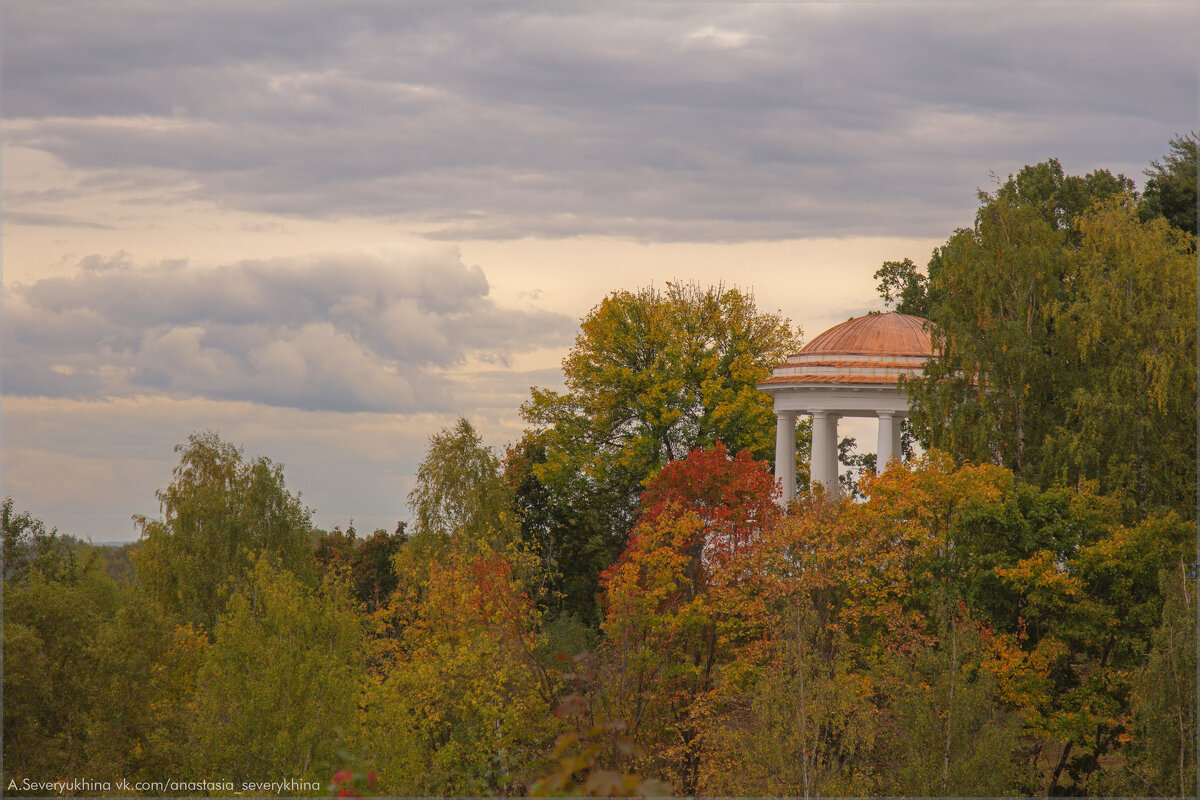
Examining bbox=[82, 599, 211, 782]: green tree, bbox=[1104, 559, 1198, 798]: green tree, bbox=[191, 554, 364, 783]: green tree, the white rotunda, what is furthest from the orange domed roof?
bbox=[82, 599, 211, 782]: green tree

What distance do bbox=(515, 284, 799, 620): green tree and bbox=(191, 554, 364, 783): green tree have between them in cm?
2179

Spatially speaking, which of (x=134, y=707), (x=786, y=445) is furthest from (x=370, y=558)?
(x=134, y=707)

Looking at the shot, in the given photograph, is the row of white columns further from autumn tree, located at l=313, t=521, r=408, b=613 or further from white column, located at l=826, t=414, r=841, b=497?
autumn tree, located at l=313, t=521, r=408, b=613

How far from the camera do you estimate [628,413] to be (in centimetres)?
6112

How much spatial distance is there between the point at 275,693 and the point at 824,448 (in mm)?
25744

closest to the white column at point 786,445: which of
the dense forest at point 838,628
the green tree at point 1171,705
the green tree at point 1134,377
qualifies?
the dense forest at point 838,628

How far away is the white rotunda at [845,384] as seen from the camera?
48.1 metres

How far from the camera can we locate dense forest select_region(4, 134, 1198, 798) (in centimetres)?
2905

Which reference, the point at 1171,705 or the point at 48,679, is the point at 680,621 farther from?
the point at 48,679

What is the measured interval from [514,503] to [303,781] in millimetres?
29859

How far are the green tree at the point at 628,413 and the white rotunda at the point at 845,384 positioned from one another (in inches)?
287

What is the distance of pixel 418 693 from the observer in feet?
114

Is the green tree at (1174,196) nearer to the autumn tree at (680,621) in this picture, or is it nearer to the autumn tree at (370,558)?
A: the autumn tree at (680,621)

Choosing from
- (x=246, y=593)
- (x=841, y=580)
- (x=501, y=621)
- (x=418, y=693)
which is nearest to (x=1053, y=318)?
(x=841, y=580)
